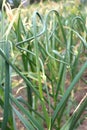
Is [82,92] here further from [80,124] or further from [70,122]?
[70,122]

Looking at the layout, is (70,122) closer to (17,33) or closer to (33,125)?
(33,125)

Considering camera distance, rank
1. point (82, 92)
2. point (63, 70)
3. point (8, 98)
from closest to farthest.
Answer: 1. point (8, 98)
2. point (63, 70)
3. point (82, 92)

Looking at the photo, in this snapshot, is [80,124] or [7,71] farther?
[80,124]

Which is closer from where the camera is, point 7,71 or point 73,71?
point 7,71

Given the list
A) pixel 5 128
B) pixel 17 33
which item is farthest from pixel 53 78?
pixel 5 128

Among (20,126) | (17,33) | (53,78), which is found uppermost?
(17,33)

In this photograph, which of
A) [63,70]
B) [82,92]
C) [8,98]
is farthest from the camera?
[82,92]

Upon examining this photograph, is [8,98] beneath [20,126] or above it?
above

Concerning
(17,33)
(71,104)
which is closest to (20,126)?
(71,104)

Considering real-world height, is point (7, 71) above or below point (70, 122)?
above
